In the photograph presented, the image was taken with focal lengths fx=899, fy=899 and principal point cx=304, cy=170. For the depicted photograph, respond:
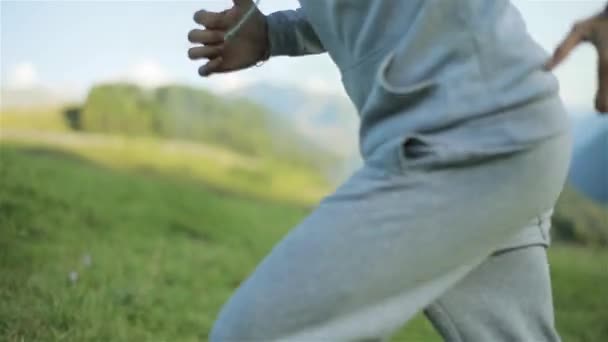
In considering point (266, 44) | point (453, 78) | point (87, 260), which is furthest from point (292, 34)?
point (87, 260)

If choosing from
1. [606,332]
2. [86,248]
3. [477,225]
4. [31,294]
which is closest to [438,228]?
[477,225]

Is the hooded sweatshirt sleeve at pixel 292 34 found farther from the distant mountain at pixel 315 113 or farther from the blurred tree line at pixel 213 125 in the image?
the distant mountain at pixel 315 113

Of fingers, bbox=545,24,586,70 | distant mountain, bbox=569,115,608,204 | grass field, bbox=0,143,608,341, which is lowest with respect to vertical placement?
distant mountain, bbox=569,115,608,204

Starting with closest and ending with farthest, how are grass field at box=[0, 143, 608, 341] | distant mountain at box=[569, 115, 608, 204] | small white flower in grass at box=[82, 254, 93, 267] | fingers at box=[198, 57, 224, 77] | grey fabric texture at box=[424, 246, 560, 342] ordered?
grey fabric texture at box=[424, 246, 560, 342] → fingers at box=[198, 57, 224, 77] → grass field at box=[0, 143, 608, 341] → small white flower in grass at box=[82, 254, 93, 267] → distant mountain at box=[569, 115, 608, 204]

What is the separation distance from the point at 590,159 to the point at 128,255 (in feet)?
6.58

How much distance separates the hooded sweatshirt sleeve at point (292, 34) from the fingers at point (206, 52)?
0.06m

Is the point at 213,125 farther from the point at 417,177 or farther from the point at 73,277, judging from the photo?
A: the point at 417,177

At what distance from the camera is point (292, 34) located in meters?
0.86

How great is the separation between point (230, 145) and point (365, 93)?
2.41 meters

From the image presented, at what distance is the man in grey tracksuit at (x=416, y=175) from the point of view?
23.7 inches

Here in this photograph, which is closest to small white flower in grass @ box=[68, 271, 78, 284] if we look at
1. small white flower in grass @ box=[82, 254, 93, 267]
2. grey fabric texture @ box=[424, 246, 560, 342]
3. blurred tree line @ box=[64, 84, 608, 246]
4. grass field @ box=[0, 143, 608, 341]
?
grass field @ box=[0, 143, 608, 341]

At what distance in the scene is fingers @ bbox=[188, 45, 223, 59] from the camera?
32.2 inches

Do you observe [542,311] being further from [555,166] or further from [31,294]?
[31,294]

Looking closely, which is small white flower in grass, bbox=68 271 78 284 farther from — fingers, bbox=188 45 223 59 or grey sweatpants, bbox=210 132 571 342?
grey sweatpants, bbox=210 132 571 342
